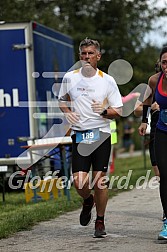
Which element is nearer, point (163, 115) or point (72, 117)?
point (163, 115)

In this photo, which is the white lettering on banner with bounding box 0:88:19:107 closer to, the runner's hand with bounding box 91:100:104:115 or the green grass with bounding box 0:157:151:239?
the green grass with bounding box 0:157:151:239

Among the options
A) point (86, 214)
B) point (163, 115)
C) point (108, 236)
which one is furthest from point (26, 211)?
point (163, 115)

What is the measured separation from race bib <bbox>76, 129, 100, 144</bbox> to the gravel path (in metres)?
1.05

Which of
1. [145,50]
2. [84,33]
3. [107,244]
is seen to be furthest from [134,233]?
[145,50]

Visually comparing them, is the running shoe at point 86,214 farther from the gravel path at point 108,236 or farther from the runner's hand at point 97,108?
the runner's hand at point 97,108

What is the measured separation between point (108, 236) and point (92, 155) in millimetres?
891

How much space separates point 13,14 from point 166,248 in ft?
43.6

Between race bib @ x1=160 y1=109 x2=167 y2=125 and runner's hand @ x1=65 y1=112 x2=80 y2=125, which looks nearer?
race bib @ x1=160 y1=109 x2=167 y2=125

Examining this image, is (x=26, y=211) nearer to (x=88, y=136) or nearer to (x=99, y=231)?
(x=99, y=231)

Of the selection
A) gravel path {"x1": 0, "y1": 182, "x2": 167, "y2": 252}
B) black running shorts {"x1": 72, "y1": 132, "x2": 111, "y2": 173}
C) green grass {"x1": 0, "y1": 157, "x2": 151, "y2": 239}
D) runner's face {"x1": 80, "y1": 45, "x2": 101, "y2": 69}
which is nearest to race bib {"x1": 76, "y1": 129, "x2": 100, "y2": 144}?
black running shorts {"x1": 72, "y1": 132, "x2": 111, "y2": 173}

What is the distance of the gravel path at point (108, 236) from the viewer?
8258mm

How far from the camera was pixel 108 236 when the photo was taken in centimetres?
898

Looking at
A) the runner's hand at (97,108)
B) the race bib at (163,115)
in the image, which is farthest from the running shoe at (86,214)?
the race bib at (163,115)

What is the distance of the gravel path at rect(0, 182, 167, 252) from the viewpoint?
826 centimetres
